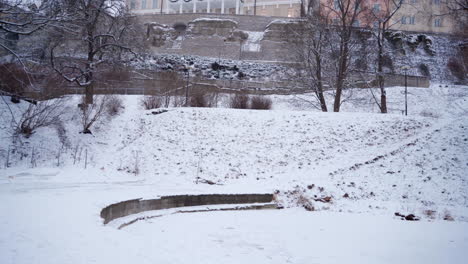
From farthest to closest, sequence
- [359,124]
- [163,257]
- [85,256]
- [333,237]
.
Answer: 1. [359,124]
2. [333,237]
3. [163,257]
4. [85,256]

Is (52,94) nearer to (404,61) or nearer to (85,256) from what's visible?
(85,256)

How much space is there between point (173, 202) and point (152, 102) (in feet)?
36.9

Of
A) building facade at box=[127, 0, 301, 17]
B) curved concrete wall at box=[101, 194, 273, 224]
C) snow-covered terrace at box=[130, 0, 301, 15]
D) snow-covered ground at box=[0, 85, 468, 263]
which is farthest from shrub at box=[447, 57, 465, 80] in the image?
curved concrete wall at box=[101, 194, 273, 224]

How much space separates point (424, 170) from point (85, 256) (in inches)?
468

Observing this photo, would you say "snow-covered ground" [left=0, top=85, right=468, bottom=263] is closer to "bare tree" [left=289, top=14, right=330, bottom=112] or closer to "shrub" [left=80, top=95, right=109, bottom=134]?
"shrub" [left=80, top=95, right=109, bottom=134]

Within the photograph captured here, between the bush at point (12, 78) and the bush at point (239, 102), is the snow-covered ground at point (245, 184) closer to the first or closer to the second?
A: the bush at point (12, 78)

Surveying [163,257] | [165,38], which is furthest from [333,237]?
[165,38]

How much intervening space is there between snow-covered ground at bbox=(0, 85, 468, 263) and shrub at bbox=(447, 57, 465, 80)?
2047 centimetres

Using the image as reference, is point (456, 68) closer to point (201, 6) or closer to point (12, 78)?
point (12, 78)

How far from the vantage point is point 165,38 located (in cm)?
→ 4516

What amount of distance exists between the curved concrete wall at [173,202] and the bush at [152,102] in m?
10.8

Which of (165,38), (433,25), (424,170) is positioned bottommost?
(424,170)

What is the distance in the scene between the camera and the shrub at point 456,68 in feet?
108

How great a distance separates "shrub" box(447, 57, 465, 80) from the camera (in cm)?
3297
